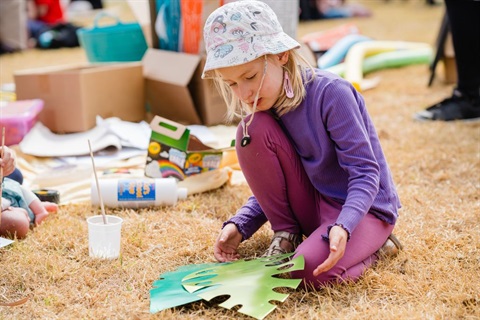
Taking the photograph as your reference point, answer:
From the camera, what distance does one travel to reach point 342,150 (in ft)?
5.71

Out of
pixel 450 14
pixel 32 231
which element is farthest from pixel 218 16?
pixel 450 14

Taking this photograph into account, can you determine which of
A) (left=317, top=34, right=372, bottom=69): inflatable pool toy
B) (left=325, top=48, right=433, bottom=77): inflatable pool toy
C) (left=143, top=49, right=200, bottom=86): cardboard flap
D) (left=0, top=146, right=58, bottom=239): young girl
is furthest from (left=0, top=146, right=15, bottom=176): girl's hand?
(left=325, top=48, right=433, bottom=77): inflatable pool toy

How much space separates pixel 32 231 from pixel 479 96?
8.23 feet

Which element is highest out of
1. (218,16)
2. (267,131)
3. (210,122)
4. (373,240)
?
(218,16)

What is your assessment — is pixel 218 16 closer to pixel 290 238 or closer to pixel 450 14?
pixel 290 238

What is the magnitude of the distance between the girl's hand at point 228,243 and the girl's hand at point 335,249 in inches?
15.8

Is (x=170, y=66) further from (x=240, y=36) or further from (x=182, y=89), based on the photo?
(x=240, y=36)

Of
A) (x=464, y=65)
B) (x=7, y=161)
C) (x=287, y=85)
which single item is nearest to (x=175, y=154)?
(x=7, y=161)

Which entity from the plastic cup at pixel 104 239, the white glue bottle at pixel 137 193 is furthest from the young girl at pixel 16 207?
the plastic cup at pixel 104 239

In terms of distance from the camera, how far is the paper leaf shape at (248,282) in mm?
1591

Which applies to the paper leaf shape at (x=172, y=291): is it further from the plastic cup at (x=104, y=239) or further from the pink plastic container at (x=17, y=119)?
the pink plastic container at (x=17, y=119)

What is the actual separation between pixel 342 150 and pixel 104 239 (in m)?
0.74

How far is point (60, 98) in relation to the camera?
337 centimetres

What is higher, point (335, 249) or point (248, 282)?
point (335, 249)
